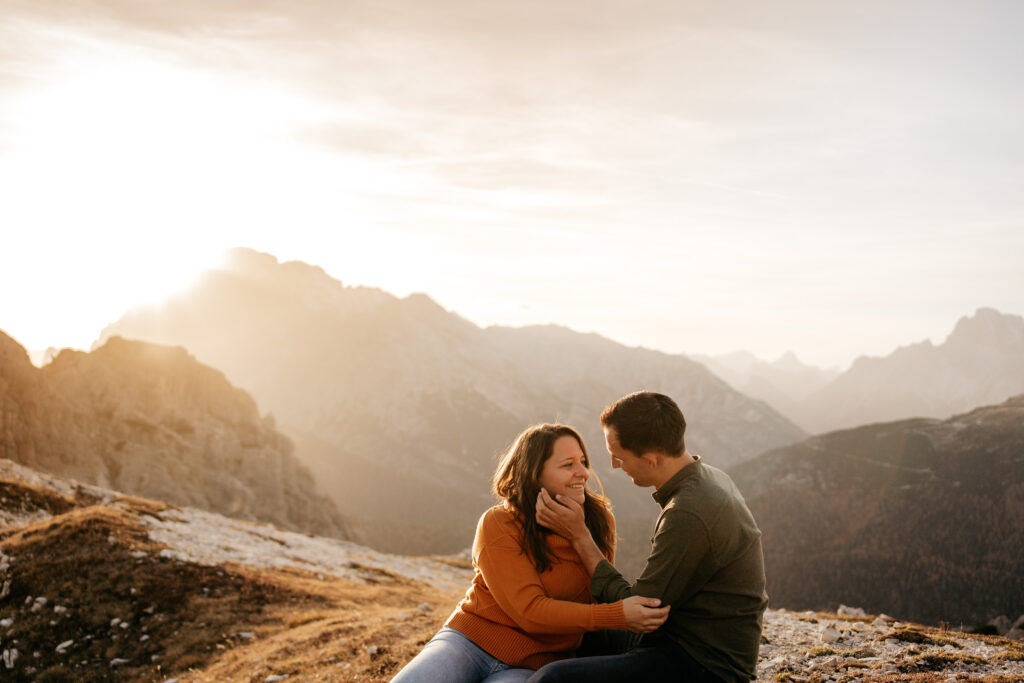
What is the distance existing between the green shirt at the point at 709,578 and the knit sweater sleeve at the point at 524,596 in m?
0.32

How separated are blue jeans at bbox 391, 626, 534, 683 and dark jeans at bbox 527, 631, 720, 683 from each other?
64cm

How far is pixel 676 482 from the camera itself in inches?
281

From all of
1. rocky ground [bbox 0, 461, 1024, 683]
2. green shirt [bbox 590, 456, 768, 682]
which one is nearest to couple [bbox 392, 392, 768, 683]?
green shirt [bbox 590, 456, 768, 682]

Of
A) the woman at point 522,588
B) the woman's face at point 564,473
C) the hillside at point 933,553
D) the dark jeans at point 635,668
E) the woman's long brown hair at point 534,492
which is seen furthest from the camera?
the hillside at point 933,553

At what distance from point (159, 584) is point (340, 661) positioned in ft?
32.4

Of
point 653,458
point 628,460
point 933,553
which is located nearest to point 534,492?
point 628,460

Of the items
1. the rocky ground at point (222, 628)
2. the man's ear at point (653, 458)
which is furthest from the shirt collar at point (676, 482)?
the rocky ground at point (222, 628)

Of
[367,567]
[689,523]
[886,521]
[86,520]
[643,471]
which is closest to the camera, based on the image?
[689,523]

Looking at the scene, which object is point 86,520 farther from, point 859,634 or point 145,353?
point 145,353

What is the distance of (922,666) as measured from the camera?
33.3ft

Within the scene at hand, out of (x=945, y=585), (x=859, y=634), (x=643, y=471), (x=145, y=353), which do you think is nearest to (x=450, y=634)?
(x=643, y=471)

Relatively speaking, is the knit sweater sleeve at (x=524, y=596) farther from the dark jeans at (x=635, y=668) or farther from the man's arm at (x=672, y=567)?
the dark jeans at (x=635, y=668)

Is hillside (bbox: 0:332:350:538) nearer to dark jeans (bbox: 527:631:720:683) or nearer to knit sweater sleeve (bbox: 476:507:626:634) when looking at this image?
knit sweater sleeve (bbox: 476:507:626:634)

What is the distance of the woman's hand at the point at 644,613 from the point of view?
6.41m
